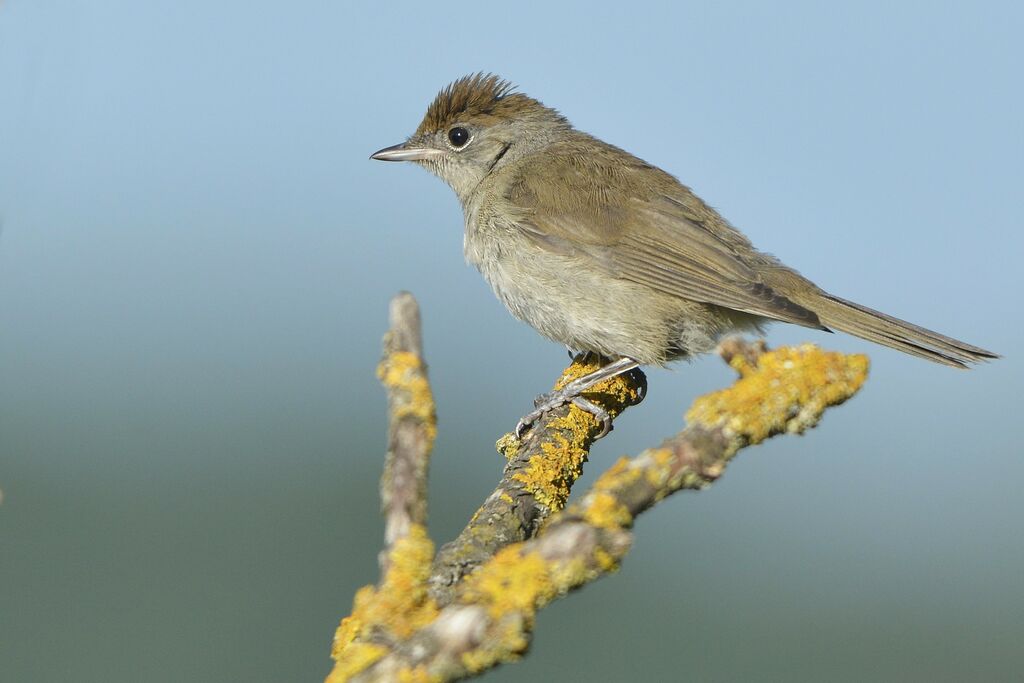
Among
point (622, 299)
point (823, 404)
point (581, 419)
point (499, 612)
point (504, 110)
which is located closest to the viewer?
point (499, 612)

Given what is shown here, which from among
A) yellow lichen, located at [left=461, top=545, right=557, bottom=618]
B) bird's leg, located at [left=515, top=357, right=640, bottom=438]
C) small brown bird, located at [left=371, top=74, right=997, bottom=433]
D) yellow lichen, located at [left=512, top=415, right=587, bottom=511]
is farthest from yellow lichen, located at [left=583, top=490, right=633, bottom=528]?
small brown bird, located at [left=371, top=74, right=997, bottom=433]

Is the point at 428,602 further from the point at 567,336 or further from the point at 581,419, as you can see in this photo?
the point at 567,336

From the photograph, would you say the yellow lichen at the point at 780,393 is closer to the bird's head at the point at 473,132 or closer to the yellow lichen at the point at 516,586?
the yellow lichen at the point at 516,586

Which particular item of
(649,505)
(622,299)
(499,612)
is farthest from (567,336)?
(499,612)

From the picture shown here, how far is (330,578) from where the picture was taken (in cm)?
802

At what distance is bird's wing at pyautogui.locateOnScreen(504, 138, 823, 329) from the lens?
492 cm

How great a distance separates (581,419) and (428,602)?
243 centimetres

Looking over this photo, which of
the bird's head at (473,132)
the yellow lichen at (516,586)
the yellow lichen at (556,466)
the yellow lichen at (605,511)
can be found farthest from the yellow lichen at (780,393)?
the bird's head at (473,132)

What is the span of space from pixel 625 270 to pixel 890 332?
1261mm

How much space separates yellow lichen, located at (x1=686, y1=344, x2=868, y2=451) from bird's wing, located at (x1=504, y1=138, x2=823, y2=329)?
193 centimetres

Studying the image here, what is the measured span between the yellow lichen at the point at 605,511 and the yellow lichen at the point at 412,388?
0.33 m

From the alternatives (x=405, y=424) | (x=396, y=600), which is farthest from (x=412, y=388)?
(x=396, y=600)

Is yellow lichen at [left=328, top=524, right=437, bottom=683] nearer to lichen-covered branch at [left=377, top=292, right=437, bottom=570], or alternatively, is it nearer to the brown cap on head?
lichen-covered branch at [left=377, top=292, right=437, bottom=570]

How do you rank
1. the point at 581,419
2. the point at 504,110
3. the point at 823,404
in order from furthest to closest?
the point at 504,110
the point at 581,419
the point at 823,404
